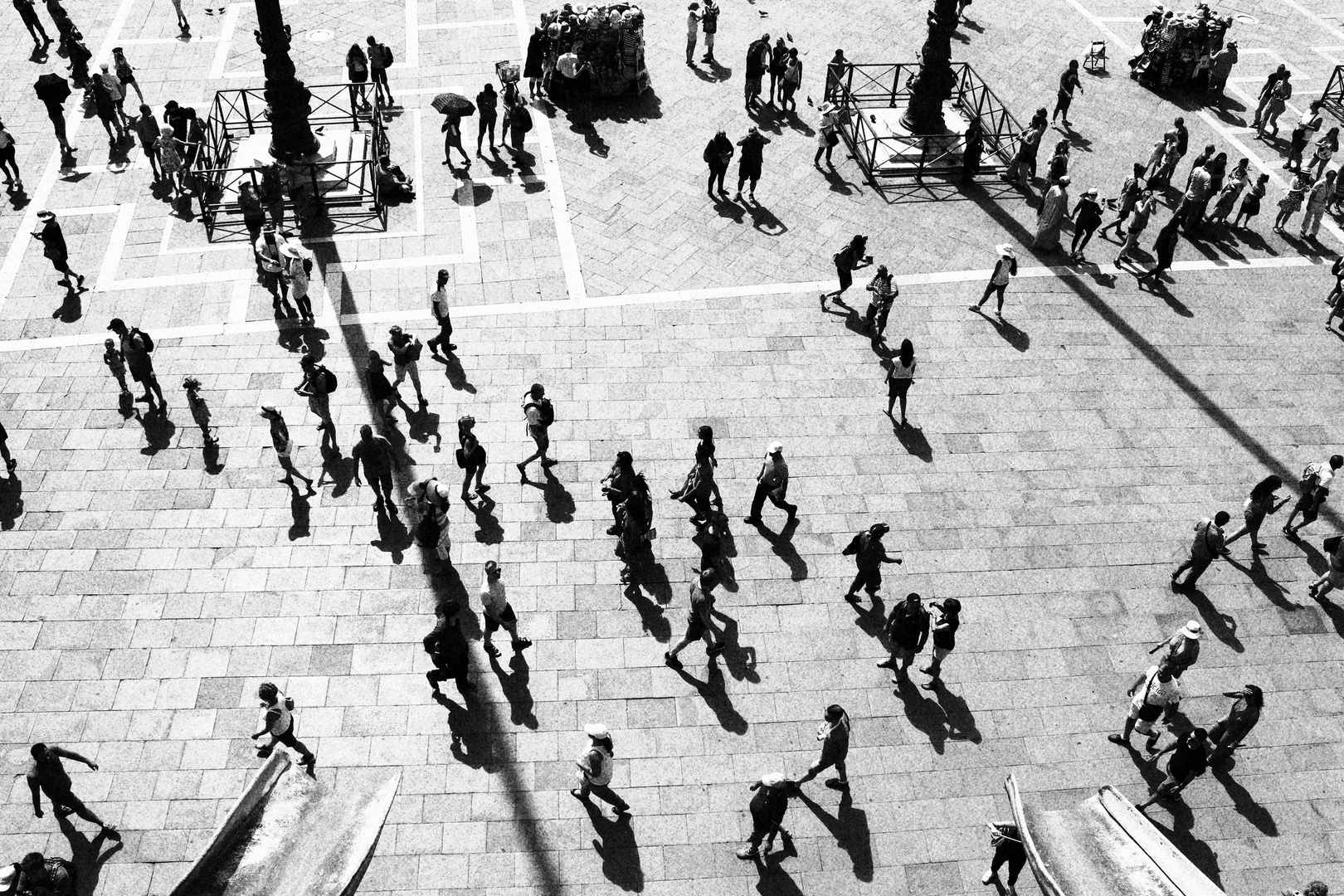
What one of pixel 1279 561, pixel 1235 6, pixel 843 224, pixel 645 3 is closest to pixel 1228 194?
pixel 843 224

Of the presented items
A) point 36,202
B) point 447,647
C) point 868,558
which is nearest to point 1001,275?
point 868,558

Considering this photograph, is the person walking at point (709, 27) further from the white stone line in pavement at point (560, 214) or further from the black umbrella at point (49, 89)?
the black umbrella at point (49, 89)

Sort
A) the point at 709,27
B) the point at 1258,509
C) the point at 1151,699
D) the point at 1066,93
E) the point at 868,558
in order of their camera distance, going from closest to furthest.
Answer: the point at 1151,699
the point at 868,558
the point at 1258,509
the point at 1066,93
the point at 709,27

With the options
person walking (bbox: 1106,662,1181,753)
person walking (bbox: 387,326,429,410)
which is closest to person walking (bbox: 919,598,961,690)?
person walking (bbox: 1106,662,1181,753)

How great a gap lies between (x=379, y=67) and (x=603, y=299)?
889 cm

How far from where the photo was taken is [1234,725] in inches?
480

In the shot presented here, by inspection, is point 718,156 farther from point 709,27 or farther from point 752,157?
point 709,27

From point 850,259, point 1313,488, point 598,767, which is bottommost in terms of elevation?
point 598,767

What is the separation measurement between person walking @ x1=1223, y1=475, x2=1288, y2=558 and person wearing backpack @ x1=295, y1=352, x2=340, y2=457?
12.6 metres

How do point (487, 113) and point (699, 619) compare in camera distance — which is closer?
point (699, 619)

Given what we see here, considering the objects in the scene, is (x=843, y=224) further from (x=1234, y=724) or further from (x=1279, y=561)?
(x=1234, y=724)

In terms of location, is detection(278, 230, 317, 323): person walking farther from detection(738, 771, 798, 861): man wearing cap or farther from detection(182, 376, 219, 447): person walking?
detection(738, 771, 798, 861): man wearing cap

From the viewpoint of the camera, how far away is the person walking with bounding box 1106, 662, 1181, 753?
1245 centimetres

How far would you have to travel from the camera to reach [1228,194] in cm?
2138
